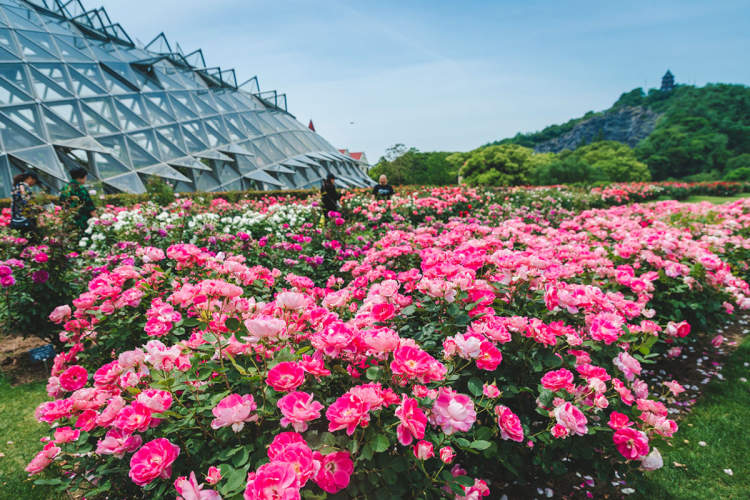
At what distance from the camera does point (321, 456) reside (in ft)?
3.52

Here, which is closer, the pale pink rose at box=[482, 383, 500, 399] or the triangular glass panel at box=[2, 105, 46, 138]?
the pale pink rose at box=[482, 383, 500, 399]

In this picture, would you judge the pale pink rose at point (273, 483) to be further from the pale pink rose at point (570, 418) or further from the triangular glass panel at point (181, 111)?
the triangular glass panel at point (181, 111)

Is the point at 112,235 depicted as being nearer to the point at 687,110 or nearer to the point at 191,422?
the point at 191,422

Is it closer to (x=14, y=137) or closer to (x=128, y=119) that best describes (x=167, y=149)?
(x=128, y=119)

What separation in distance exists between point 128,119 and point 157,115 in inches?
74.4

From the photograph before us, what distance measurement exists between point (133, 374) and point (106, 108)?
775 inches

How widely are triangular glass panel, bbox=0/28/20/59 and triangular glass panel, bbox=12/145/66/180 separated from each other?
233 inches

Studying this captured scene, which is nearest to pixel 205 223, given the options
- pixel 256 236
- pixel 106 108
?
pixel 256 236

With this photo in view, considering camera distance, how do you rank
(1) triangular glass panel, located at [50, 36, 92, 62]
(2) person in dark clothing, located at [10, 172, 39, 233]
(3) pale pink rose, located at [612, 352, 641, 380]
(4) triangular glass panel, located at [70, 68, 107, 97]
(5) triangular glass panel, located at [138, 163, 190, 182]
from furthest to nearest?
(1) triangular glass panel, located at [50, 36, 92, 62], (4) triangular glass panel, located at [70, 68, 107, 97], (5) triangular glass panel, located at [138, 163, 190, 182], (2) person in dark clothing, located at [10, 172, 39, 233], (3) pale pink rose, located at [612, 352, 641, 380]

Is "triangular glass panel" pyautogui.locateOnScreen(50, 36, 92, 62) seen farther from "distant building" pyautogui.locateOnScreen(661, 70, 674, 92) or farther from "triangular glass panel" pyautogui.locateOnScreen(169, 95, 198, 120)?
"distant building" pyautogui.locateOnScreen(661, 70, 674, 92)

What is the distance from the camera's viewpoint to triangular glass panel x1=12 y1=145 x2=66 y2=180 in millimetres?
11528

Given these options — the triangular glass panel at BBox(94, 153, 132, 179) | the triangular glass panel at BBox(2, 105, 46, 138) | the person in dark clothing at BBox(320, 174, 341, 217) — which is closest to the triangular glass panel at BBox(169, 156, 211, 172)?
the triangular glass panel at BBox(94, 153, 132, 179)

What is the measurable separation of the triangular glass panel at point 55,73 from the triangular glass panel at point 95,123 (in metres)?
1.22

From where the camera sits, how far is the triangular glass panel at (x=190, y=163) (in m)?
15.9
